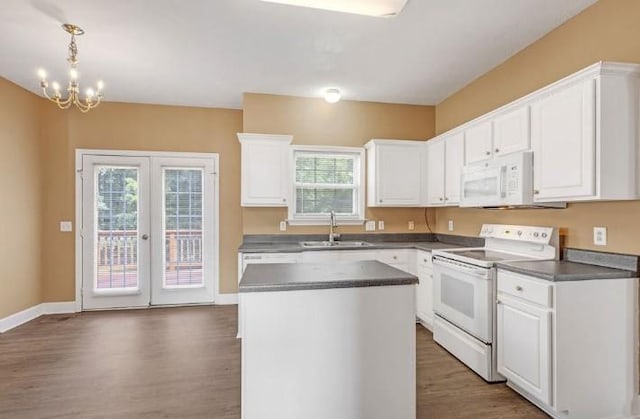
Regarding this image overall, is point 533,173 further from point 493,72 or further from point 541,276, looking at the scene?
point 493,72

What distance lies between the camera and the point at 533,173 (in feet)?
8.27

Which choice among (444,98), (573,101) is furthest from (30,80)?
(573,101)

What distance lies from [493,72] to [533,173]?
1.48 meters

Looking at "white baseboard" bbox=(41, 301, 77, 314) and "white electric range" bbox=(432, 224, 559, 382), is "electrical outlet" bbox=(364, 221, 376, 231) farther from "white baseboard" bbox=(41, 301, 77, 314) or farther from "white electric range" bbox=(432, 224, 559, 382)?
"white baseboard" bbox=(41, 301, 77, 314)

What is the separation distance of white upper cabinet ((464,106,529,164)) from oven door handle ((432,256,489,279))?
3.26ft

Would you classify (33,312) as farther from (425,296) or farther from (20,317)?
(425,296)

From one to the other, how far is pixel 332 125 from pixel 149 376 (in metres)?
3.33

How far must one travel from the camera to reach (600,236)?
2.31 metres

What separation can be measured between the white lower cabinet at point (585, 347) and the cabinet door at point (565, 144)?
24.7 inches

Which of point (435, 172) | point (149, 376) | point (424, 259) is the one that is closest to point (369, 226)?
point (424, 259)

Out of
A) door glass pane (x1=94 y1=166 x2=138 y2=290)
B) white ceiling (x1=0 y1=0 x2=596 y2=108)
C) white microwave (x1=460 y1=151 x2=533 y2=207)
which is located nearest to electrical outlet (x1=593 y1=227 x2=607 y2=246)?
white microwave (x1=460 y1=151 x2=533 y2=207)

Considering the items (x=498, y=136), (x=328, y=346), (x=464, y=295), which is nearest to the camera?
(x=328, y=346)

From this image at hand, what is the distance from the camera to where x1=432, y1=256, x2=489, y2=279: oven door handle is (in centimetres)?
253

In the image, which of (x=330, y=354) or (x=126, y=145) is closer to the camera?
(x=330, y=354)
